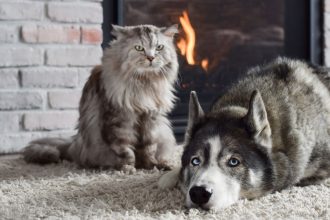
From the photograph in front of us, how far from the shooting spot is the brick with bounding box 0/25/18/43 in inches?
102

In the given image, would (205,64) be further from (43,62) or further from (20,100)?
(20,100)

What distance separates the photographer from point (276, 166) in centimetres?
176

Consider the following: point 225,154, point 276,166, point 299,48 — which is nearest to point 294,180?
point 276,166

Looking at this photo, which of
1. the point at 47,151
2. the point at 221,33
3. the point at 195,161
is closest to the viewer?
the point at 195,161

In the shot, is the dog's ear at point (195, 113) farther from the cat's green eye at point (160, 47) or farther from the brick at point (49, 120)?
the brick at point (49, 120)

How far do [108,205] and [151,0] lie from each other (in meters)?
1.46

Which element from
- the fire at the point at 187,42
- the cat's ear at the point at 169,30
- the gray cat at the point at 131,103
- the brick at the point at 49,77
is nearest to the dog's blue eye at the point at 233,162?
the gray cat at the point at 131,103

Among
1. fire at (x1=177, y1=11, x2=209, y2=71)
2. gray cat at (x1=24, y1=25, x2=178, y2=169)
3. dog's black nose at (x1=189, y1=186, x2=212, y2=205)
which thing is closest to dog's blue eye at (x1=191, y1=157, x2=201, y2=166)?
dog's black nose at (x1=189, y1=186, x2=212, y2=205)

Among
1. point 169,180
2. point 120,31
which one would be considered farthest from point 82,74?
point 169,180

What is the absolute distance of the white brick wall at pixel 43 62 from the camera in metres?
2.62

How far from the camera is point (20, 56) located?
104 inches

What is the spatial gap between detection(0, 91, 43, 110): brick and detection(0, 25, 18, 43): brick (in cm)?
23

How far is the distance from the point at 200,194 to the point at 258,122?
0.95 ft

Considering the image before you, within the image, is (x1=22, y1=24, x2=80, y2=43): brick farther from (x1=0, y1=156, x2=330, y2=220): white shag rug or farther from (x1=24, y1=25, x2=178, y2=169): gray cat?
(x1=0, y1=156, x2=330, y2=220): white shag rug
